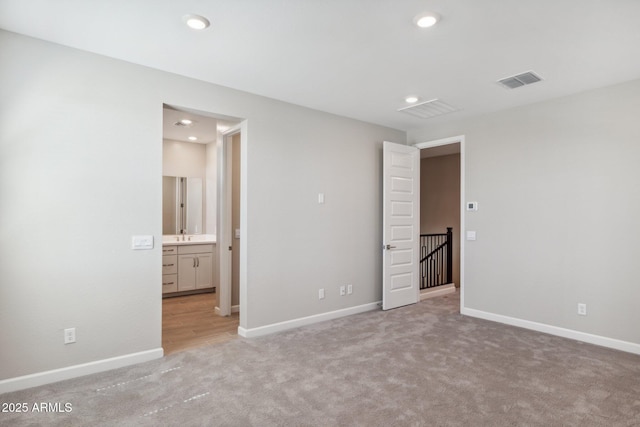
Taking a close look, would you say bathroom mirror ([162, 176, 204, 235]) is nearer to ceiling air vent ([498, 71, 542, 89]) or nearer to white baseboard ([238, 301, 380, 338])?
white baseboard ([238, 301, 380, 338])

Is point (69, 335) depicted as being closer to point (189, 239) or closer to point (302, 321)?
point (302, 321)

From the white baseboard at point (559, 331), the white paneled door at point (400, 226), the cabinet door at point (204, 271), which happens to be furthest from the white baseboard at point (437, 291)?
the cabinet door at point (204, 271)

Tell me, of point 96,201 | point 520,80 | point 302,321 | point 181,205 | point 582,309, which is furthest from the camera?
point 181,205

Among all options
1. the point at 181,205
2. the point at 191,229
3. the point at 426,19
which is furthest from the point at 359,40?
the point at 191,229

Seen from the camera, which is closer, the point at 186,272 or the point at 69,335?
the point at 69,335

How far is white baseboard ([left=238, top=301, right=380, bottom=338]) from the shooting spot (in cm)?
395

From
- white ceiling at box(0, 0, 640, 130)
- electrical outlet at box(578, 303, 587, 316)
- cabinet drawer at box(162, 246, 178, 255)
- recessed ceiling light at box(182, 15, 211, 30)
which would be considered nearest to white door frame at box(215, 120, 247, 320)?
white ceiling at box(0, 0, 640, 130)

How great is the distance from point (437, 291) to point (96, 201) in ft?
17.3

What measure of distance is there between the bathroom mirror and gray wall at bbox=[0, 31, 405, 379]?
3.29 metres

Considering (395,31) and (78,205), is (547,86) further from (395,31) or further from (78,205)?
(78,205)

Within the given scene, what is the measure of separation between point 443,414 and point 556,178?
10.2ft

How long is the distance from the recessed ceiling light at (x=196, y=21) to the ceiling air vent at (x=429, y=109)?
2.70 m

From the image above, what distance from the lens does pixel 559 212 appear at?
13.4 feet

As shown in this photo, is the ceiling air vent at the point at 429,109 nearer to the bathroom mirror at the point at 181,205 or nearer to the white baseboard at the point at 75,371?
the white baseboard at the point at 75,371
